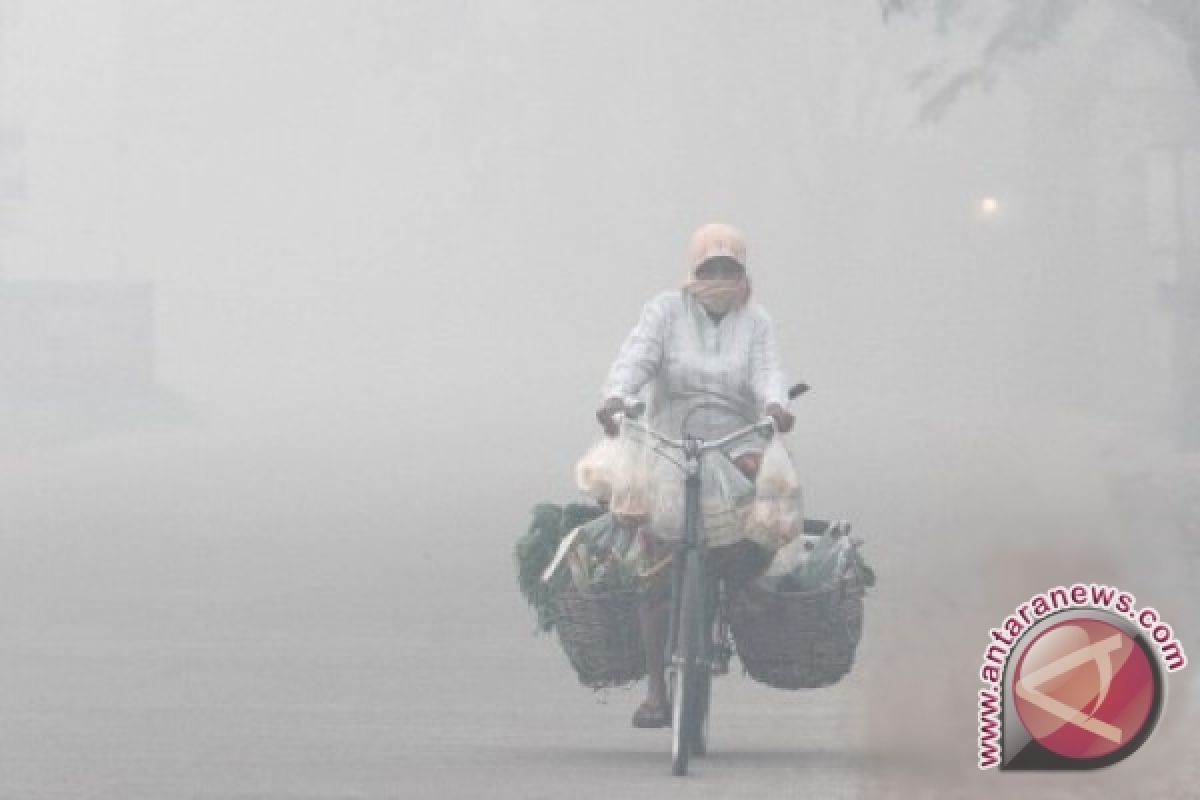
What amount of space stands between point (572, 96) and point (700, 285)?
90646 millimetres

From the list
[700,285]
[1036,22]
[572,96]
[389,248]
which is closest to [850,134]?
[572,96]

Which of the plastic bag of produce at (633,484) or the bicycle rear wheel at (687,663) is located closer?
the bicycle rear wheel at (687,663)

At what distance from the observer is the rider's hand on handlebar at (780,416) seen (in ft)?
39.6

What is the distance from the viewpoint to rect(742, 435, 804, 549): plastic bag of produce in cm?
1208

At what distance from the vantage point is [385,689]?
596 inches

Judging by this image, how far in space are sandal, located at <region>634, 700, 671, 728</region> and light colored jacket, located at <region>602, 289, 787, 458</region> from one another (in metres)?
0.99

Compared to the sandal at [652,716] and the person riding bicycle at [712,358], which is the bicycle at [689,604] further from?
the sandal at [652,716]

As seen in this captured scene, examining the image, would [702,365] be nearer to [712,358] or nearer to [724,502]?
[712,358]

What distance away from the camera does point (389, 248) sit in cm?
13650
